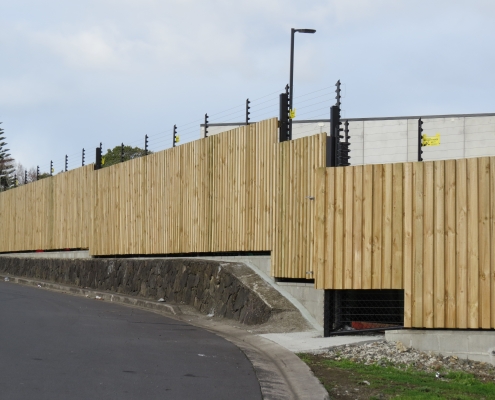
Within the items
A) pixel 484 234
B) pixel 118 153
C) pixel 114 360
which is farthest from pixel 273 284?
pixel 118 153

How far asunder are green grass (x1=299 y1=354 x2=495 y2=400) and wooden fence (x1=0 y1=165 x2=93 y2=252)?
16756 millimetres

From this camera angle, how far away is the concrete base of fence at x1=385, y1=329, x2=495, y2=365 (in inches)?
406

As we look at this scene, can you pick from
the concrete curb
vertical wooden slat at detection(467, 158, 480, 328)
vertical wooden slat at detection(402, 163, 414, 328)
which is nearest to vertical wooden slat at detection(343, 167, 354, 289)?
vertical wooden slat at detection(402, 163, 414, 328)

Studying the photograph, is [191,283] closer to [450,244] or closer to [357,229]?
[357,229]

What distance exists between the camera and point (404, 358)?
396 inches

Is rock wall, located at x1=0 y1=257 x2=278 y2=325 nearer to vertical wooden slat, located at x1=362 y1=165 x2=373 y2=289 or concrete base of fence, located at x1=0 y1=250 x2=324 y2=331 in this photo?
concrete base of fence, located at x1=0 y1=250 x2=324 y2=331

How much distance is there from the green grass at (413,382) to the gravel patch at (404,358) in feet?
0.83

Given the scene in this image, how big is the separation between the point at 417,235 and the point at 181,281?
8.01m

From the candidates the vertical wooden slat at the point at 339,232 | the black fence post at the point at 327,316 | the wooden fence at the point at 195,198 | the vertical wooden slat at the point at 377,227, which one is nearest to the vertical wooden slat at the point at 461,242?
the vertical wooden slat at the point at 377,227

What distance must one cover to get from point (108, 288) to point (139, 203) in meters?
2.84

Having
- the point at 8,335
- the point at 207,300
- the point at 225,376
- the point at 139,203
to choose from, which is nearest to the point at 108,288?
the point at 139,203

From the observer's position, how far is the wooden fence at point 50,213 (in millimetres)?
25578

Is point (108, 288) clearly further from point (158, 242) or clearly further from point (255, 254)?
point (255, 254)

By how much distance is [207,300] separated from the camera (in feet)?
52.9
